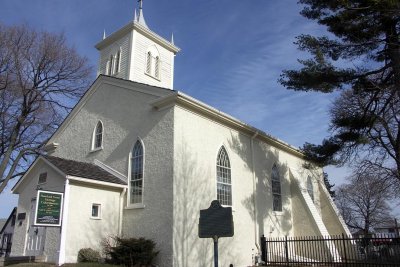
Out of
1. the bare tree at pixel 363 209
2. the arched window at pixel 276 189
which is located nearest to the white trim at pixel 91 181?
the arched window at pixel 276 189

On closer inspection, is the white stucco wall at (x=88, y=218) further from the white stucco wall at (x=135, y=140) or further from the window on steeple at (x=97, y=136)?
the window on steeple at (x=97, y=136)

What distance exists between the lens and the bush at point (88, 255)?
14.5 meters

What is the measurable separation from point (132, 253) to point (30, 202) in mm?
6380

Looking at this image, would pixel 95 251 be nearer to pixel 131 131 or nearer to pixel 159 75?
pixel 131 131

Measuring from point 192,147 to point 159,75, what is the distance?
10203 millimetres

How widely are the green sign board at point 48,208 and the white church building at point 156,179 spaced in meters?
0.38

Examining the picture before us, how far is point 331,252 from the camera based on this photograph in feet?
60.9

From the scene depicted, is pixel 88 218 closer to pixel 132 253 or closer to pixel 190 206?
pixel 132 253

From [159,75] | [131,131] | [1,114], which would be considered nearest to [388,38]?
[131,131]

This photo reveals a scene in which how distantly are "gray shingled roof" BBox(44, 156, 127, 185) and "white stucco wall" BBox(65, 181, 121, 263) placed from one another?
368mm

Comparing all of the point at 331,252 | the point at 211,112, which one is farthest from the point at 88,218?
the point at 331,252

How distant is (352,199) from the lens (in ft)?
154

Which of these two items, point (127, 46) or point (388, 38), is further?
point (127, 46)

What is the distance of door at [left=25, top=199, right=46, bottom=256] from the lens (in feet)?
51.8
